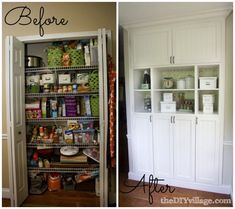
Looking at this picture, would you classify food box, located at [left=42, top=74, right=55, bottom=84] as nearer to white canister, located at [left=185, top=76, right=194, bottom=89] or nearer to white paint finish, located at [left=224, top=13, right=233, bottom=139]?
white canister, located at [left=185, top=76, right=194, bottom=89]

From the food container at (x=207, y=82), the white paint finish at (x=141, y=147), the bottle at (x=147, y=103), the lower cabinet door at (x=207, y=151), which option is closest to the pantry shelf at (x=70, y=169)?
the white paint finish at (x=141, y=147)

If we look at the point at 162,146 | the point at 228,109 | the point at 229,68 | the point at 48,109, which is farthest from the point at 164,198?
the point at 48,109

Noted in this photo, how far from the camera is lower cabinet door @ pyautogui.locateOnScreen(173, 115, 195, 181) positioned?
56.8 inches

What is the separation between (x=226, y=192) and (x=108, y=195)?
2.89 ft

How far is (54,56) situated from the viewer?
1397 millimetres

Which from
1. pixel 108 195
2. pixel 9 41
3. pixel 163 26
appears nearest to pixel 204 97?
pixel 163 26

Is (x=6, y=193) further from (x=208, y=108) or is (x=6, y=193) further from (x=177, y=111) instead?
(x=208, y=108)

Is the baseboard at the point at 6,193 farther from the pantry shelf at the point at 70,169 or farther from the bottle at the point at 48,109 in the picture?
the bottle at the point at 48,109

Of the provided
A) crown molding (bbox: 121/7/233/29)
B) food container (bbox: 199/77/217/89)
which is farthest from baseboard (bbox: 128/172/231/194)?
crown molding (bbox: 121/7/233/29)

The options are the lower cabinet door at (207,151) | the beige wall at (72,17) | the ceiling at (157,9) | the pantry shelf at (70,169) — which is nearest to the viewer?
the ceiling at (157,9)

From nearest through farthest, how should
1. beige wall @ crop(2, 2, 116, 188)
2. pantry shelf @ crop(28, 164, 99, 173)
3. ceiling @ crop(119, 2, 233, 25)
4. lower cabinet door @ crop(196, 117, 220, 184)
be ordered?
ceiling @ crop(119, 2, 233, 25) → beige wall @ crop(2, 2, 116, 188) → lower cabinet door @ crop(196, 117, 220, 184) → pantry shelf @ crop(28, 164, 99, 173)

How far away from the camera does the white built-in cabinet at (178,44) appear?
1270 millimetres

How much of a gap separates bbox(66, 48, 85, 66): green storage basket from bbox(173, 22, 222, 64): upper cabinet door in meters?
0.77

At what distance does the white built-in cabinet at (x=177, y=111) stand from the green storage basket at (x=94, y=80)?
26 centimetres
